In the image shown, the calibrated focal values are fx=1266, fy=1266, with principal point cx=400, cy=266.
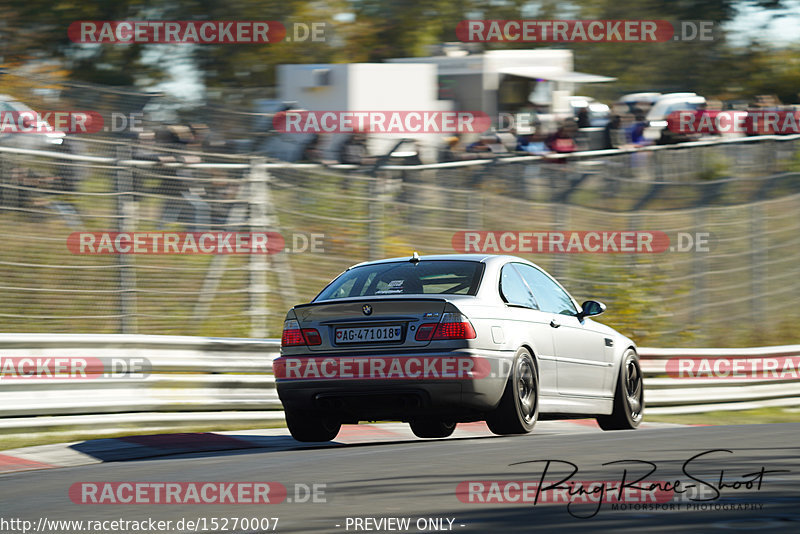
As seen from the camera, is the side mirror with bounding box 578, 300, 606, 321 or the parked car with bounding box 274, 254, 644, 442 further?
the side mirror with bounding box 578, 300, 606, 321

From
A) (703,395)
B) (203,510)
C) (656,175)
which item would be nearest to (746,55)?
(656,175)

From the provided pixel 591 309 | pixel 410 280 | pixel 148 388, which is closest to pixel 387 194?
pixel 148 388

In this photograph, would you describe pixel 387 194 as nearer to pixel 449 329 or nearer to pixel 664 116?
pixel 664 116

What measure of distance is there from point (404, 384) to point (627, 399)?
10.0ft

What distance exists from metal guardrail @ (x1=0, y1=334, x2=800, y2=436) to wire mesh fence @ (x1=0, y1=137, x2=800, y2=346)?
2.21 metres

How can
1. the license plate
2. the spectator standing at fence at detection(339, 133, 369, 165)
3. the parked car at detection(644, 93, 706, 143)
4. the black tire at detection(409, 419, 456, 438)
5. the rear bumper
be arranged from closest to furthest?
the rear bumper, the license plate, the black tire at detection(409, 419, 456, 438), the spectator standing at fence at detection(339, 133, 369, 165), the parked car at detection(644, 93, 706, 143)

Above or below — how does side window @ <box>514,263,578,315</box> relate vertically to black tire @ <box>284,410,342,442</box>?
above

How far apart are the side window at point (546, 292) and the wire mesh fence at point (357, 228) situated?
5.07 metres

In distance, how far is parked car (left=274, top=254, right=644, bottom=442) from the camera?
8477 millimetres

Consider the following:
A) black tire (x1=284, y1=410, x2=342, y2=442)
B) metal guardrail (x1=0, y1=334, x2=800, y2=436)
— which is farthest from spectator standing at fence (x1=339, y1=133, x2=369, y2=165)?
black tire (x1=284, y1=410, x2=342, y2=442)

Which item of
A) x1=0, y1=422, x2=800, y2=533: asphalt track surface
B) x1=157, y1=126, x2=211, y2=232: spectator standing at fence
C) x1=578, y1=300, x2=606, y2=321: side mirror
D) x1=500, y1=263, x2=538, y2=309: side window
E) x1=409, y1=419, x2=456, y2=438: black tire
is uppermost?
x1=157, y1=126, x2=211, y2=232: spectator standing at fence

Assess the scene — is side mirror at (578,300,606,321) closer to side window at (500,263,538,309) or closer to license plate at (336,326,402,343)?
side window at (500,263,538,309)

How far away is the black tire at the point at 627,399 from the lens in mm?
10727

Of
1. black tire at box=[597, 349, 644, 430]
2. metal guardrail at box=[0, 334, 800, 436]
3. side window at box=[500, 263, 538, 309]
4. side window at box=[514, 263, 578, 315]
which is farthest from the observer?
black tire at box=[597, 349, 644, 430]
